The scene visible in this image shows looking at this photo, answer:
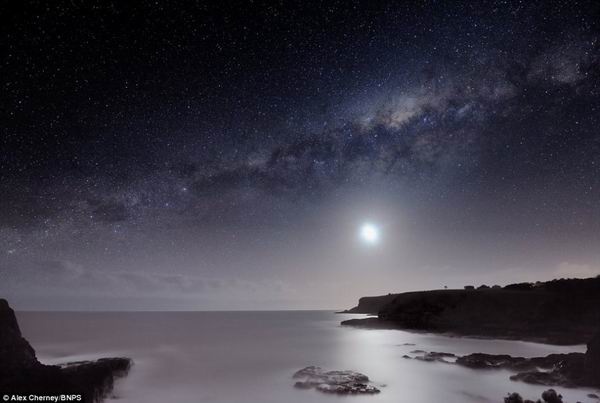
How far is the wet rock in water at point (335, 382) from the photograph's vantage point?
969 inches

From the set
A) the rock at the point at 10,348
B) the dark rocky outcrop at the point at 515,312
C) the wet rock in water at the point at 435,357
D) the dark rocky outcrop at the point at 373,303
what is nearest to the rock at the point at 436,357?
the wet rock in water at the point at 435,357

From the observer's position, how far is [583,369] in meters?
24.9

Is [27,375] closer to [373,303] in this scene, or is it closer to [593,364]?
[593,364]

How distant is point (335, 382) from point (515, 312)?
50.5 meters

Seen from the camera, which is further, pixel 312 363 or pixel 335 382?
pixel 312 363

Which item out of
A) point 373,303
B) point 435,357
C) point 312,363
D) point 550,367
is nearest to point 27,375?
point 312,363

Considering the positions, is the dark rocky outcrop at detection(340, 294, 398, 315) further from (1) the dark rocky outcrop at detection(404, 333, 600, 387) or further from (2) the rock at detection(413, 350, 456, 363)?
(1) the dark rocky outcrop at detection(404, 333, 600, 387)

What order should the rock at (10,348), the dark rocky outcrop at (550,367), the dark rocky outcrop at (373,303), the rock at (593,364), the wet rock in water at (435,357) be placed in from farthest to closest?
the dark rocky outcrop at (373,303) → the wet rock in water at (435,357) → the dark rocky outcrop at (550,367) → the rock at (593,364) → the rock at (10,348)

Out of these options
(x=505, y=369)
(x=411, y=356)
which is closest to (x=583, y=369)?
(x=505, y=369)

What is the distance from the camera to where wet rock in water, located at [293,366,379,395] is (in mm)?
24609

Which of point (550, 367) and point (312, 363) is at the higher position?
point (550, 367)

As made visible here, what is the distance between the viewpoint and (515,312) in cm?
6197

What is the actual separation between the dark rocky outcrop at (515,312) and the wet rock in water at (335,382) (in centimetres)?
3685

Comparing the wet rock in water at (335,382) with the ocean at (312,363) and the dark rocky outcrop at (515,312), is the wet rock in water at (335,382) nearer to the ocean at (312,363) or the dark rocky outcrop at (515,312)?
the ocean at (312,363)
